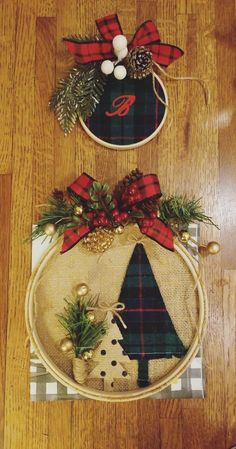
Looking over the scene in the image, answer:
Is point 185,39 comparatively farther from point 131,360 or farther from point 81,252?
point 131,360

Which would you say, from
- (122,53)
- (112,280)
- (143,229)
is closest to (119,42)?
(122,53)

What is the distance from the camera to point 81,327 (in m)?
1.20

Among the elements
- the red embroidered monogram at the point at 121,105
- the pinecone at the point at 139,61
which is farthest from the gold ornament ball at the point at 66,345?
the pinecone at the point at 139,61

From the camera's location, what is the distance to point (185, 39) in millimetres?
1368

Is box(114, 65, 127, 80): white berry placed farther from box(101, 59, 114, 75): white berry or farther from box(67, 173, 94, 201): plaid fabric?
box(67, 173, 94, 201): plaid fabric

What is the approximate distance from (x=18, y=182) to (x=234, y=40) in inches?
29.4

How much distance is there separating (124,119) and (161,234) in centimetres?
34

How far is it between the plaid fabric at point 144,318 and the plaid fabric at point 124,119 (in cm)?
31

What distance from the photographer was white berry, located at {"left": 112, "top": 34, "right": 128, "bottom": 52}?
1.24 m

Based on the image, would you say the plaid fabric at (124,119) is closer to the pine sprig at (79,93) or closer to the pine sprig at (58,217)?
the pine sprig at (79,93)

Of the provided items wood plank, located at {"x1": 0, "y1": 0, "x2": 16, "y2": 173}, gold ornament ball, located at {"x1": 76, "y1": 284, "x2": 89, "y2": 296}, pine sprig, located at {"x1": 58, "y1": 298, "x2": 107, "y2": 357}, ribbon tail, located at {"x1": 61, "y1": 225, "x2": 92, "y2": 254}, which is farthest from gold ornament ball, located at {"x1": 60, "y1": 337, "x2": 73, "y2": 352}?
wood plank, located at {"x1": 0, "y1": 0, "x2": 16, "y2": 173}

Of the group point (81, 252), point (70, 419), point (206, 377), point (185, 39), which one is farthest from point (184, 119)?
point (70, 419)

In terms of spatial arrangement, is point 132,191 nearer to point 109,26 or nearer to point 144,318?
point 144,318

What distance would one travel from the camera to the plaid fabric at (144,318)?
4.11 ft
